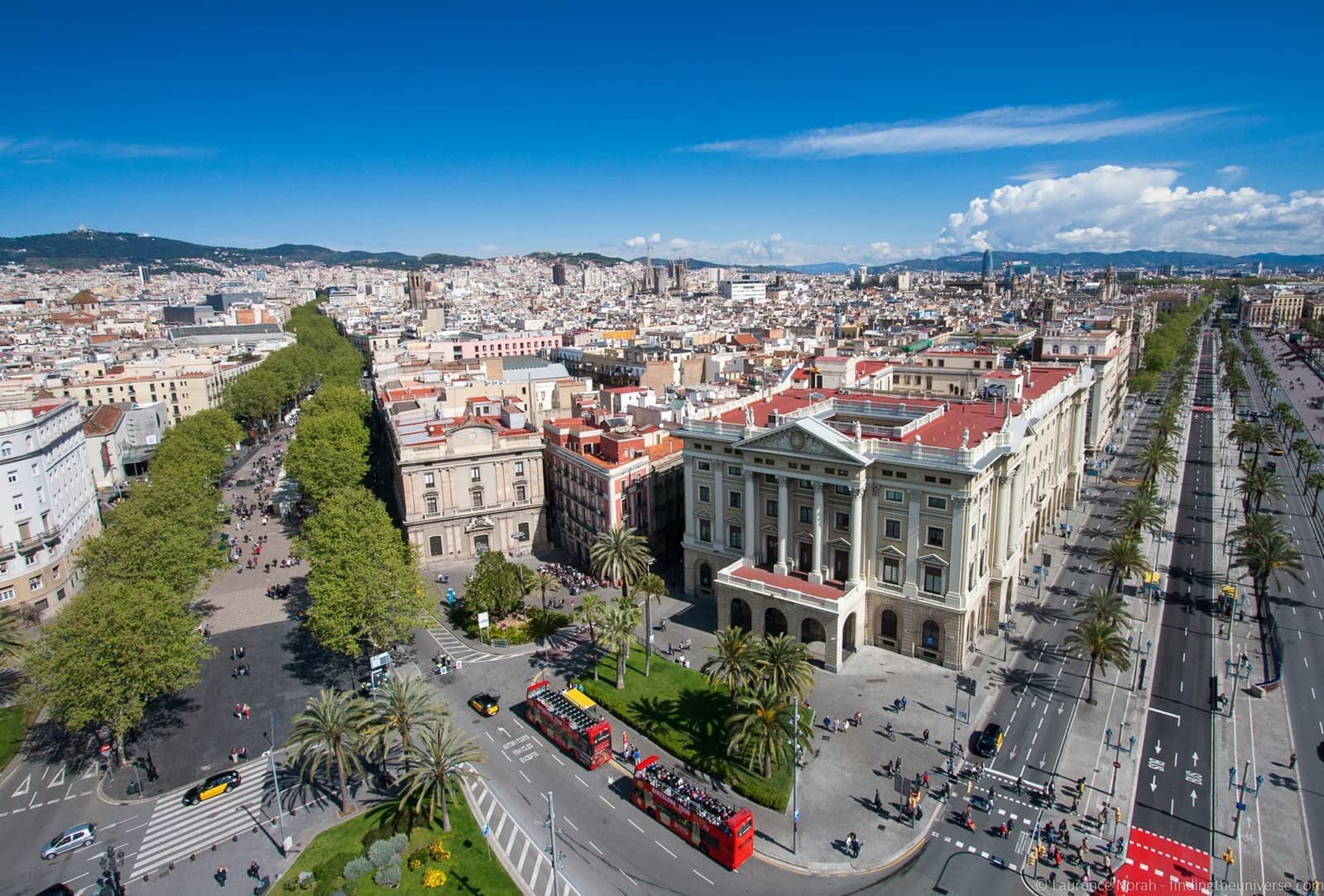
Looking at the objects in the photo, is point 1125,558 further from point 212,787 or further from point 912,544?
point 212,787

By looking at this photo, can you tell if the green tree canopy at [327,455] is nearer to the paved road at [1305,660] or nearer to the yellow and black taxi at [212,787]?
the yellow and black taxi at [212,787]

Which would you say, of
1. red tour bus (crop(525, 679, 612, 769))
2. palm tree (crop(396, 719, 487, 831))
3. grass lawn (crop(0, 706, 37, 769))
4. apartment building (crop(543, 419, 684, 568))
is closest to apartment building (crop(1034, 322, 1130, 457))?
apartment building (crop(543, 419, 684, 568))

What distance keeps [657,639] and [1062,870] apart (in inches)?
1353

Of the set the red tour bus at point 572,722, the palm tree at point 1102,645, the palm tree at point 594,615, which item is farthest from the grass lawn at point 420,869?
the palm tree at point 1102,645

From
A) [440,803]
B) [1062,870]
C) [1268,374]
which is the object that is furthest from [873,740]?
[1268,374]

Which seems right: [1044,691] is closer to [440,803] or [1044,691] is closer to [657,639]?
[657,639]

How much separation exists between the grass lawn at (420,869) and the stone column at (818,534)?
1267 inches

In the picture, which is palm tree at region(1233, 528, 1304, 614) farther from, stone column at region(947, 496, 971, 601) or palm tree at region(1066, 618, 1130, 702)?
stone column at region(947, 496, 971, 601)

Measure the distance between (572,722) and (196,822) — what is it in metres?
22.6

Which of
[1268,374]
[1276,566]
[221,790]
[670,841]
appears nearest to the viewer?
[670,841]

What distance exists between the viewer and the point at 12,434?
74250 mm

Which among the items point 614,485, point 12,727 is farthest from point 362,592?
point 614,485

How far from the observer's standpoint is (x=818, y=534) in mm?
63500

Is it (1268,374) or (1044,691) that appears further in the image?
(1268,374)
